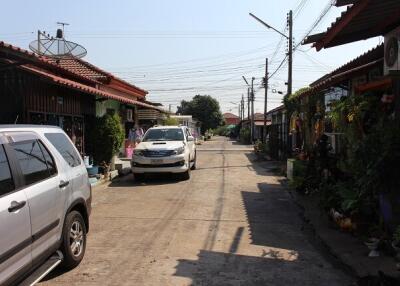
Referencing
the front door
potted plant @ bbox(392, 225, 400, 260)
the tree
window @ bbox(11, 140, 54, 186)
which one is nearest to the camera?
the front door

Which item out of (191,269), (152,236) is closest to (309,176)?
(152,236)

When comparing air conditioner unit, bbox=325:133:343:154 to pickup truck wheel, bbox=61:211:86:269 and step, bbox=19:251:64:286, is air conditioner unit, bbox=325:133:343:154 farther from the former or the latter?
step, bbox=19:251:64:286

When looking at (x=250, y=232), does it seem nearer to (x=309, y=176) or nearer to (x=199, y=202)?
(x=199, y=202)

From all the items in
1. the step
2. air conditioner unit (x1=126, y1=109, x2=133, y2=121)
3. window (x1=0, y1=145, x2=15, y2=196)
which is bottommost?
the step

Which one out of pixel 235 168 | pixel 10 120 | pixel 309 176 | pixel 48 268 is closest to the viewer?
pixel 48 268

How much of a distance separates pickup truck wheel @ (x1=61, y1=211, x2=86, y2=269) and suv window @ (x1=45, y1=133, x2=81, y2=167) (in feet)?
2.24

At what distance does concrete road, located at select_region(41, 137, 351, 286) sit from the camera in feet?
19.2

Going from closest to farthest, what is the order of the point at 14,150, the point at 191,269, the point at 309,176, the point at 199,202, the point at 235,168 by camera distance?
the point at 14,150
the point at 191,269
the point at 199,202
the point at 309,176
the point at 235,168

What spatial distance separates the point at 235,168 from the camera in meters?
20.6

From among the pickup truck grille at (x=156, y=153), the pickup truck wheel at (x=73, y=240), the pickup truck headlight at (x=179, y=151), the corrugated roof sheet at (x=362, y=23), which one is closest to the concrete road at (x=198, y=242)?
the pickup truck wheel at (x=73, y=240)

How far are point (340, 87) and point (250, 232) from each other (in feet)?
20.9

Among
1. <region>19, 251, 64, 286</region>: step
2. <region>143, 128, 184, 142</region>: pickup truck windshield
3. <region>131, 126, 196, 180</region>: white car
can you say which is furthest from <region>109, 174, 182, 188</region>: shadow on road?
<region>19, 251, 64, 286</region>: step

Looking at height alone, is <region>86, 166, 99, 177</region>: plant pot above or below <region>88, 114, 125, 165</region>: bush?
below

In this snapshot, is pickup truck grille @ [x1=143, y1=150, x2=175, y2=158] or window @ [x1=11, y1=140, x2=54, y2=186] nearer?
window @ [x1=11, y1=140, x2=54, y2=186]
